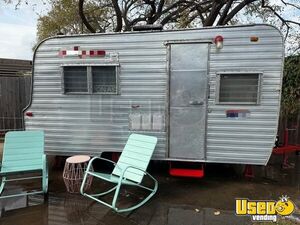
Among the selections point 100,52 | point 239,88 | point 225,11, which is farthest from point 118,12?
point 239,88

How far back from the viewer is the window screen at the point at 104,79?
4859 millimetres

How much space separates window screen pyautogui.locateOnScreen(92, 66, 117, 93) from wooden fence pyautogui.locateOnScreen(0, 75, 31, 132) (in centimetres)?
431

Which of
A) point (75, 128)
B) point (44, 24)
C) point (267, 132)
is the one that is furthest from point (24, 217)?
point (44, 24)

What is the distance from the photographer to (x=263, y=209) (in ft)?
11.9

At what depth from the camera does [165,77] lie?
4.61 meters

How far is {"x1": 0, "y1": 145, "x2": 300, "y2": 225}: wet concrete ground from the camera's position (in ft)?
11.6

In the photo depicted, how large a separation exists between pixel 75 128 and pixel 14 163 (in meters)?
1.23

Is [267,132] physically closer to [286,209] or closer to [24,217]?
[286,209]

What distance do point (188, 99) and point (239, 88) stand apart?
2.90 feet

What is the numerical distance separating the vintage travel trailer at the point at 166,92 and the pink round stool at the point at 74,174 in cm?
66

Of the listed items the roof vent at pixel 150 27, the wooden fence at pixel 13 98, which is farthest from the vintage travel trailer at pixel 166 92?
the wooden fence at pixel 13 98

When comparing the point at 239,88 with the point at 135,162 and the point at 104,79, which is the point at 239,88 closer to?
the point at 135,162

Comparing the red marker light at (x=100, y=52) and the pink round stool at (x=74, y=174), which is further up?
the red marker light at (x=100, y=52)

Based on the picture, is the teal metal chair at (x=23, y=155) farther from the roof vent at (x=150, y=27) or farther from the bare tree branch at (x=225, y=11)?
the bare tree branch at (x=225, y=11)
